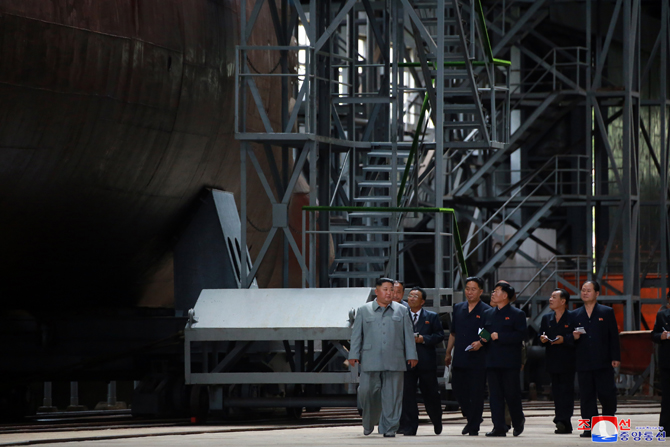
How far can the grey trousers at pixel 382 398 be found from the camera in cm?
1267

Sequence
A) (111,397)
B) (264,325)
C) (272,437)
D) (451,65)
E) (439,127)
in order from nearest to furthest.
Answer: (272,437) < (264,325) < (439,127) < (451,65) < (111,397)

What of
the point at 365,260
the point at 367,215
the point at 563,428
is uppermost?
the point at 367,215

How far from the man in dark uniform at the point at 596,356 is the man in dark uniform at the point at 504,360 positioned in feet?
2.75

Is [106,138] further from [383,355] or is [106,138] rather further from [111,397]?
[111,397]

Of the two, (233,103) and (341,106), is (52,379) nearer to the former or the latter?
(233,103)

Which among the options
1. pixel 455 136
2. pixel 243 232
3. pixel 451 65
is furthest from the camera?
pixel 455 136

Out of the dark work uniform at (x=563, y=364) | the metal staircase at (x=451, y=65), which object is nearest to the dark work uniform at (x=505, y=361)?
the dark work uniform at (x=563, y=364)

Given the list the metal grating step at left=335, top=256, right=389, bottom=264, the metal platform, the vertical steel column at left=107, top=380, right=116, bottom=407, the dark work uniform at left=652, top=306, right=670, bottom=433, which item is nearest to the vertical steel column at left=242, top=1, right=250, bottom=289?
the metal platform

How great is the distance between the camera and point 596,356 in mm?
13406

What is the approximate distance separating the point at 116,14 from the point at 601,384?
713 cm

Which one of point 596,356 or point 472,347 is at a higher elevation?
point 472,347

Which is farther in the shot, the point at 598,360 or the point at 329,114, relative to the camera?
the point at 329,114

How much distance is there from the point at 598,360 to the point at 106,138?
6.36m

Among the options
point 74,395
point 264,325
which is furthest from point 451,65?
point 74,395
